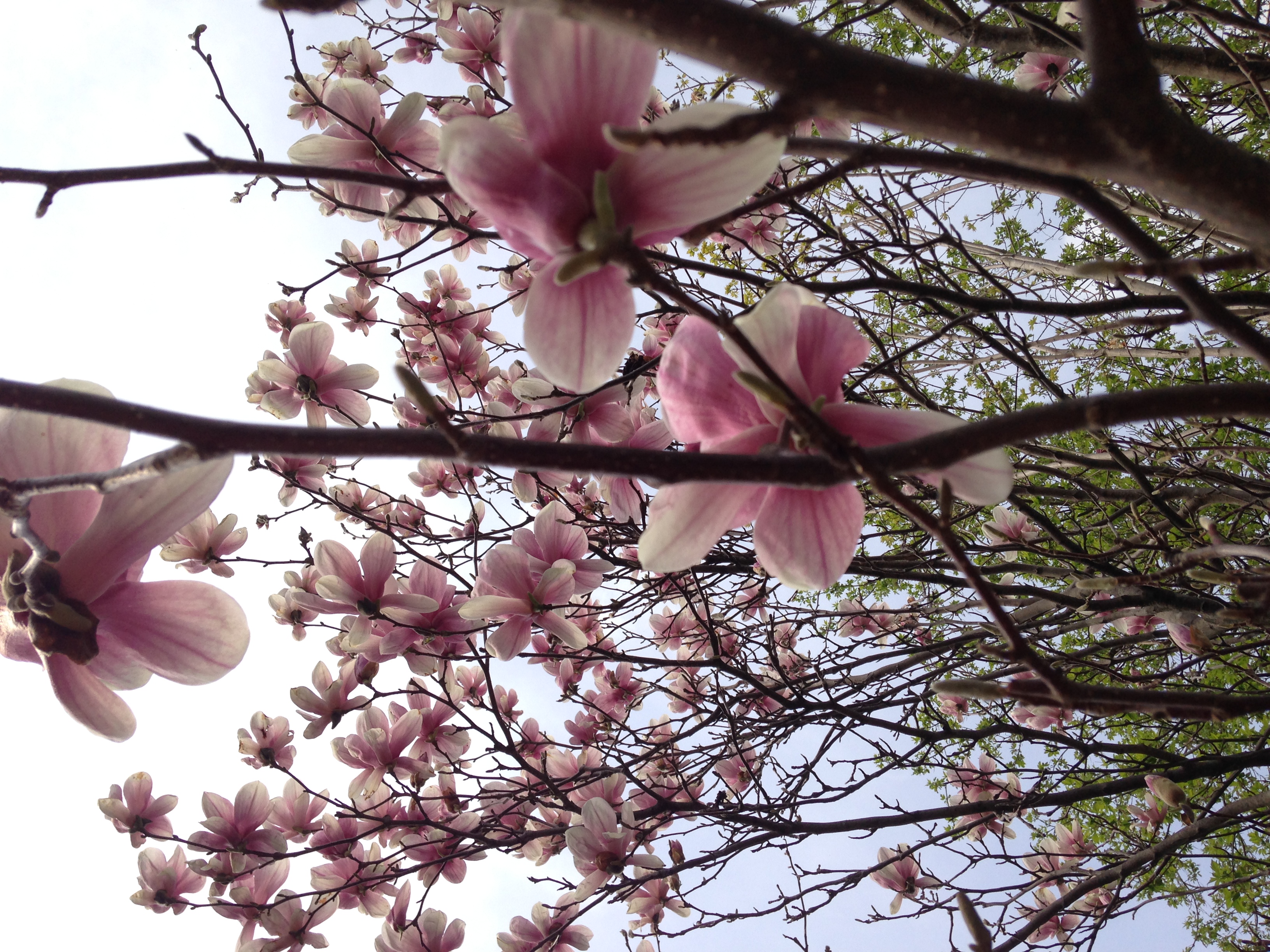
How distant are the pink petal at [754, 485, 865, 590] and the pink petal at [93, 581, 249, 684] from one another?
687 mm

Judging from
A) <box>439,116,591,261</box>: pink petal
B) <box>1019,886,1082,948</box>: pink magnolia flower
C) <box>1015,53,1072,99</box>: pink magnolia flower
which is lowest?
<box>1019,886,1082,948</box>: pink magnolia flower

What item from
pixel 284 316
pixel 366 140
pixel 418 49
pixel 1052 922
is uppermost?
pixel 418 49

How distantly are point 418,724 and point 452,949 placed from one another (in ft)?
2.58

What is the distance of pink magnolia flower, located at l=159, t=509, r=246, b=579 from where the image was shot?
2.41 m

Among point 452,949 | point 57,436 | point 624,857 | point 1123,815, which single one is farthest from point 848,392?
point 1123,815

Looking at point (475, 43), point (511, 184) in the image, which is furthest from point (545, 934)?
point (475, 43)

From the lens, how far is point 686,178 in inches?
24.0

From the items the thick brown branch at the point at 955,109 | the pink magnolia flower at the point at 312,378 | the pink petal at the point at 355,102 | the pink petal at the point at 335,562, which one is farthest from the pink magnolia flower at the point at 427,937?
the thick brown branch at the point at 955,109

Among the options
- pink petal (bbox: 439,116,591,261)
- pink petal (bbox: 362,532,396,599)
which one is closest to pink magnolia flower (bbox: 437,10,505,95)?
pink petal (bbox: 362,532,396,599)

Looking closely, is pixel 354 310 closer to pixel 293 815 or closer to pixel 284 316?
pixel 284 316

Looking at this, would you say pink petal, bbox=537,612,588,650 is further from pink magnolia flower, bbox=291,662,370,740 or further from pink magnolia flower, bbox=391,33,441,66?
pink magnolia flower, bbox=391,33,441,66

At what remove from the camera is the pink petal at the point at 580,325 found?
681 mm

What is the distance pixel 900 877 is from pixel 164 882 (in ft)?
9.65

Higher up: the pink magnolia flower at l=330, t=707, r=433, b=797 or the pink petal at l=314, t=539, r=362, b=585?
the pink petal at l=314, t=539, r=362, b=585
